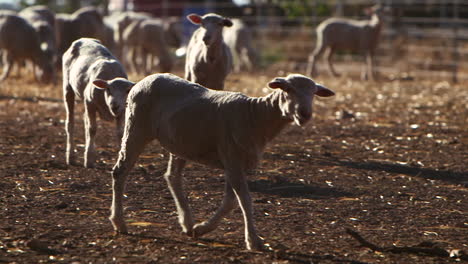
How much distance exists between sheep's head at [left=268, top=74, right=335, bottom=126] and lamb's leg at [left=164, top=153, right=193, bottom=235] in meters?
1.08

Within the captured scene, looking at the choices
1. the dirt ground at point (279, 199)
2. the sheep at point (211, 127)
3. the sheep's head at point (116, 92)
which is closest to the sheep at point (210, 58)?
the dirt ground at point (279, 199)

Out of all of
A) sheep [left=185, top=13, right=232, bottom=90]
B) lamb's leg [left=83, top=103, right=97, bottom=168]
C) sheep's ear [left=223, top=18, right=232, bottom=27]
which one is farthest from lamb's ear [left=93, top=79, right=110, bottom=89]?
sheep's ear [left=223, top=18, right=232, bottom=27]

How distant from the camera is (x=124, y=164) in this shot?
571 cm

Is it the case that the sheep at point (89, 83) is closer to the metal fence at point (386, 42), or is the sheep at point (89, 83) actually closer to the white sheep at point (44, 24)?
the white sheep at point (44, 24)

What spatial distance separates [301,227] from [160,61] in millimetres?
13964

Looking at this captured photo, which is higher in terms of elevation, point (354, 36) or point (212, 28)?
point (212, 28)

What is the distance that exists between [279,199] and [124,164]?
1.68 m

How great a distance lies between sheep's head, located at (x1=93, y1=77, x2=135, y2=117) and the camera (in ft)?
22.2

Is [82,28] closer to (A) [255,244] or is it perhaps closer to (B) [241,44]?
(B) [241,44]

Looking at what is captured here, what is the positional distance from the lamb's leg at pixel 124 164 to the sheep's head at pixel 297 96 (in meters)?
1.14

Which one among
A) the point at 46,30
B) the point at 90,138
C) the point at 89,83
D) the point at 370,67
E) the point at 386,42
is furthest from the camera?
the point at 386,42

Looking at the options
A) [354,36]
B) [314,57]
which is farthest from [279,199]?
[314,57]

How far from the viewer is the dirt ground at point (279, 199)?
528 centimetres

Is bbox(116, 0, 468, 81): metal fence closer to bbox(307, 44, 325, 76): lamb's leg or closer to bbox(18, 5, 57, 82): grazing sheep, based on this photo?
bbox(307, 44, 325, 76): lamb's leg
